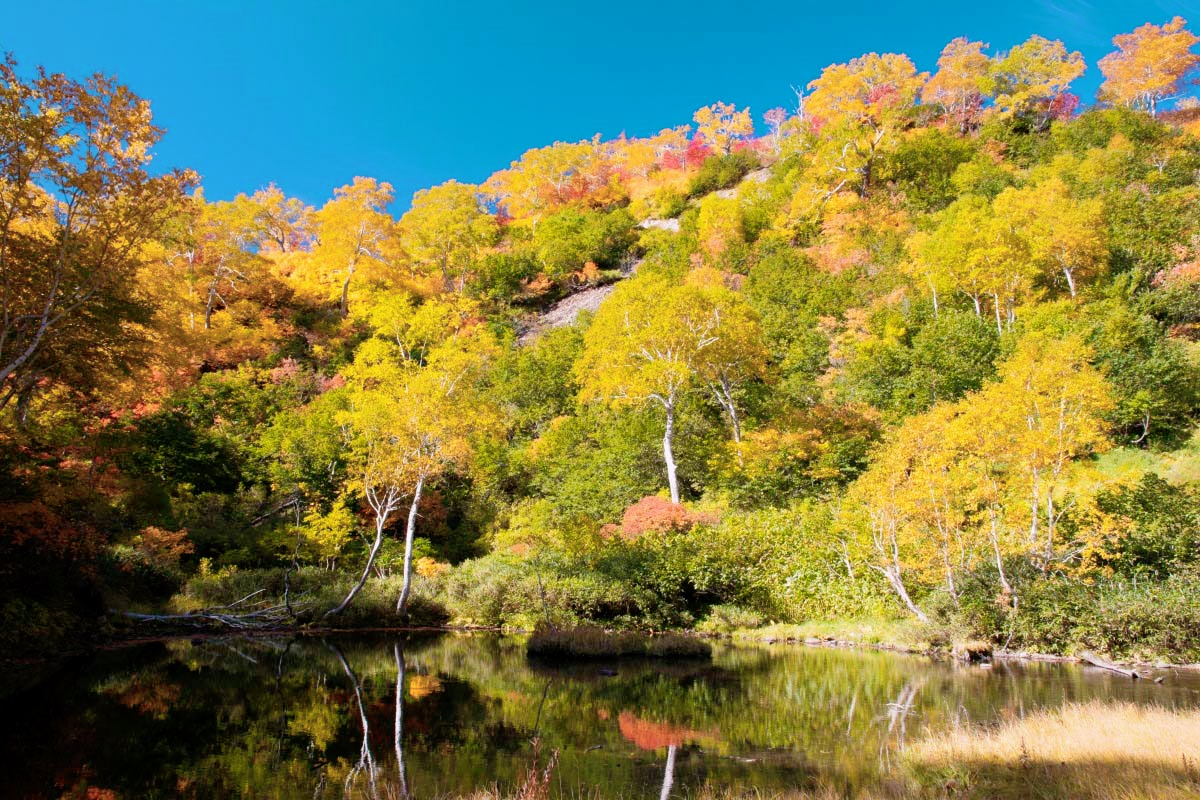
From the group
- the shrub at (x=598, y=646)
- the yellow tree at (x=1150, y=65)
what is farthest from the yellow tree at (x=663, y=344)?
the yellow tree at (x=1150, y=65)

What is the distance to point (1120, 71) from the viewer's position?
51.5 m

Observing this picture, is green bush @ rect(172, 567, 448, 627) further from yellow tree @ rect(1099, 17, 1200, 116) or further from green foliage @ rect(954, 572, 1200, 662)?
yellow tree @ rect(1099, 17, 1200, 116)

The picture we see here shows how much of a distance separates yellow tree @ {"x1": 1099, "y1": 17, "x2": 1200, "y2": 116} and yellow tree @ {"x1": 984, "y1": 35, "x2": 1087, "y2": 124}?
3148mm

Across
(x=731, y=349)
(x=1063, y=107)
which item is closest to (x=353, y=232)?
(x=731, y=349)

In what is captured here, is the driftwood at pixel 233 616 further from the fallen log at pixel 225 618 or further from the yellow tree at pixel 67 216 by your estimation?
the yellow tree at pixel 67 216

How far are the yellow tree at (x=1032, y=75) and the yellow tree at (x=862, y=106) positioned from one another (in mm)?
6117

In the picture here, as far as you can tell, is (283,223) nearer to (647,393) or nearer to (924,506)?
(647,393)

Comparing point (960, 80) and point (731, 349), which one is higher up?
point (960, 80)

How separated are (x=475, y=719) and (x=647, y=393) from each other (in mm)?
18015

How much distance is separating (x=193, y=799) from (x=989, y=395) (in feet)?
61.3

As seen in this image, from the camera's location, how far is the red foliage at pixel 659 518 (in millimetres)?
21562

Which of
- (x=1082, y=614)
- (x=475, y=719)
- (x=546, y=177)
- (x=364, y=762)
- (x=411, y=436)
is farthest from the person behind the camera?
(x=546, y=177)

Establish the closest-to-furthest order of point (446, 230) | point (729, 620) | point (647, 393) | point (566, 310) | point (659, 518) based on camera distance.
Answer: point (729, 620) < point (659, 518) < point (647, 393) < point (446, 230) < point (566, 310)

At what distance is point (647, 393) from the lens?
2591 cm
